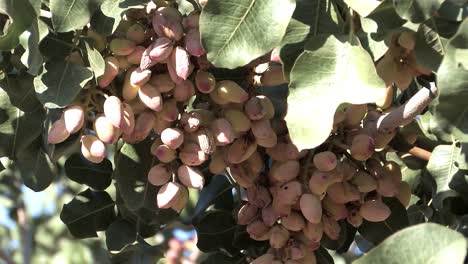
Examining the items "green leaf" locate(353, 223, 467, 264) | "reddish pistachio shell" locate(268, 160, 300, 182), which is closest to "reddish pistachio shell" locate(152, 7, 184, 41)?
"reddish pistachio shell" locate(268, 160, 300, 182)

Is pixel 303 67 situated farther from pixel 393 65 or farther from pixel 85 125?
pixel 85 125

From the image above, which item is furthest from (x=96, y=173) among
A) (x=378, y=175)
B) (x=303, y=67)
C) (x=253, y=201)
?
(x=303, y=67)

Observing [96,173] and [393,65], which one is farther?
[96,173]

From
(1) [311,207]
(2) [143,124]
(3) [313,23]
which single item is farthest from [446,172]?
(2) [143,124]

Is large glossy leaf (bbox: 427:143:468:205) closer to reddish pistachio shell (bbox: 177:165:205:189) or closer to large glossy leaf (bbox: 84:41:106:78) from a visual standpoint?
reddish pistachio shell (bbox: 177:165:205:189)

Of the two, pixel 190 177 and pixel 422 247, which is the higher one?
pixel 422 247

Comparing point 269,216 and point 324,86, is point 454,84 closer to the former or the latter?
point 324,86
